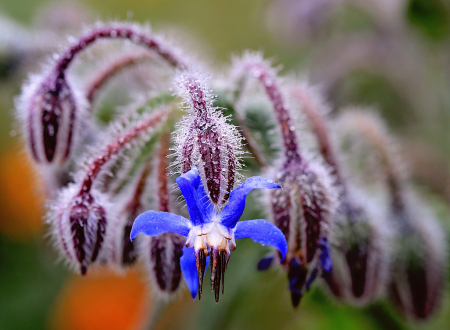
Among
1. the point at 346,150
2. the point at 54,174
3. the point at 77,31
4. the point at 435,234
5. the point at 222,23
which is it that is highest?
the point at 222,23

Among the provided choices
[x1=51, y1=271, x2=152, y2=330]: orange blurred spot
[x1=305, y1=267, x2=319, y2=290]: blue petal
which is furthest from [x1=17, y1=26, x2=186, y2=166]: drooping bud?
[x1=51, y1=271, x2=152, y2=330]: orange blurred spot

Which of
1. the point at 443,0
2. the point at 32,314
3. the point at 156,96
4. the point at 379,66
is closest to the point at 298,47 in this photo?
the point at 379,66

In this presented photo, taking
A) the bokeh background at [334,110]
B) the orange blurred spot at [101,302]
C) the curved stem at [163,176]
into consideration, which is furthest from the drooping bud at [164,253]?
the orange blurred spot at [101,302]

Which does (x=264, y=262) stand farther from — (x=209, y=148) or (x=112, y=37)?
(x=112, y=37)

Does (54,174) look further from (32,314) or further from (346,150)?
(32,314)

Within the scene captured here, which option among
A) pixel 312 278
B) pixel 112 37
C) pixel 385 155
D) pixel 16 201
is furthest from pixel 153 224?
pixel 16 201

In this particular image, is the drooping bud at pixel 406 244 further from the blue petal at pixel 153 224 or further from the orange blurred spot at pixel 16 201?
the orange blurred spot at pixel 16 201

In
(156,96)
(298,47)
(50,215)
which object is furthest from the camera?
(298,47)
